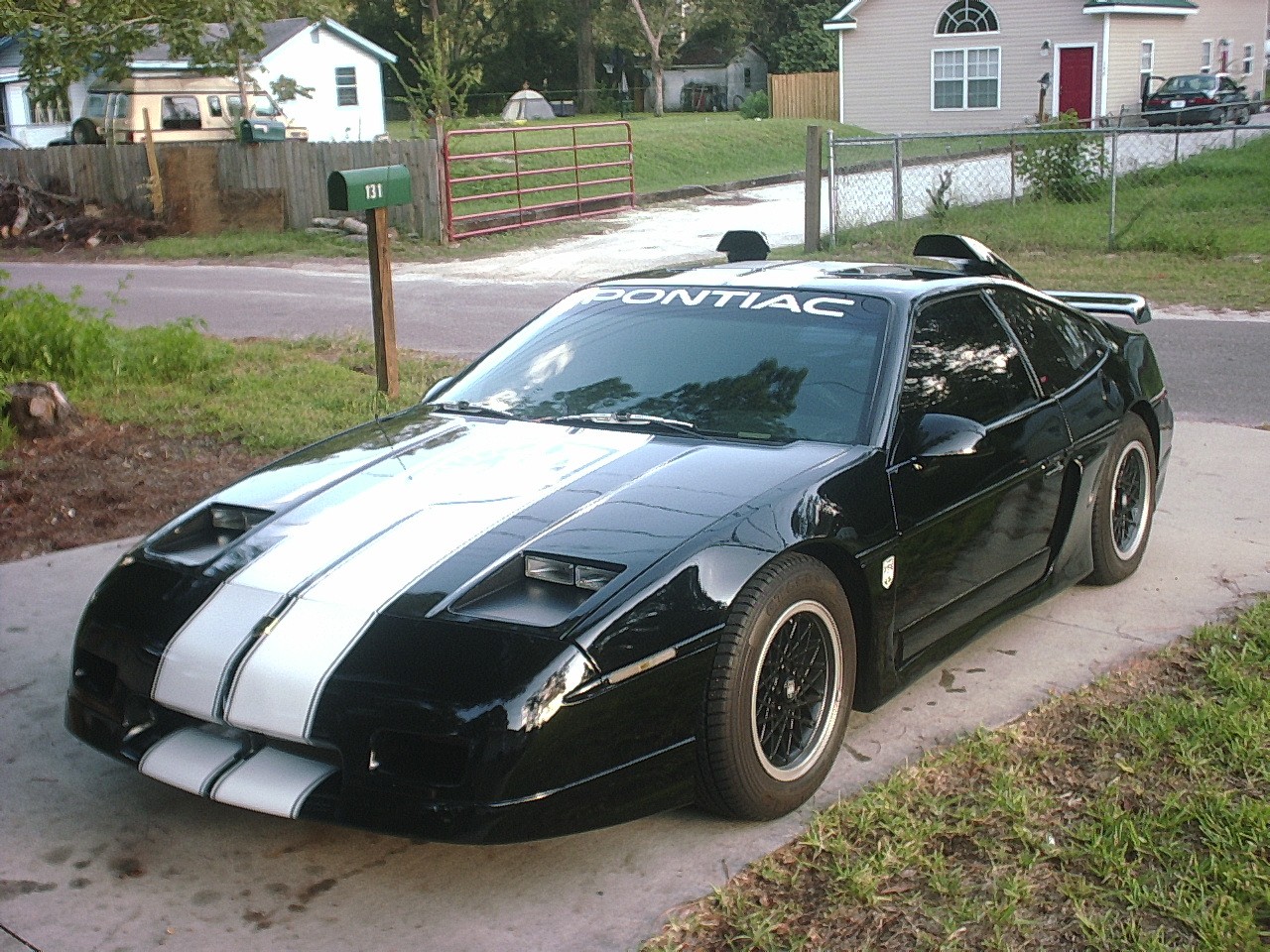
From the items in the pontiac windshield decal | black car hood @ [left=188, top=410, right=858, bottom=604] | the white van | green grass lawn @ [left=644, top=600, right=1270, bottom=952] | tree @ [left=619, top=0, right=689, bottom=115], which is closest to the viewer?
green grass lawn @ [left=644, top=600, right=1270, bottom=952]

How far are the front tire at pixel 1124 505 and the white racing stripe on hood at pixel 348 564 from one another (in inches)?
81.4

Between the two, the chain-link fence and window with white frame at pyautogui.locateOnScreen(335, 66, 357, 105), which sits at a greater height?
window with white frame at pyautogui.locateOnScreen(335, 66, 357, 105)

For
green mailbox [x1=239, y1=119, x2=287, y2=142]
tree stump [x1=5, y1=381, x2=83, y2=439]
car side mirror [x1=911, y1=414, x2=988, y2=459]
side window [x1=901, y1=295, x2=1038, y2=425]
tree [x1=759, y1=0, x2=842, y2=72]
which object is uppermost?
tree [x1=759, y1=0, x2=842, y2=72]

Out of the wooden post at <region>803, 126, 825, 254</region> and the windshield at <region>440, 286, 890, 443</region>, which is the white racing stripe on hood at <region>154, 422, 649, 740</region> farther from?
the wooden post at <region>803, 126, 825, 254</region>

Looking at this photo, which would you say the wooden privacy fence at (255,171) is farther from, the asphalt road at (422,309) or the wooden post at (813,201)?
the wooden post at (813,201)

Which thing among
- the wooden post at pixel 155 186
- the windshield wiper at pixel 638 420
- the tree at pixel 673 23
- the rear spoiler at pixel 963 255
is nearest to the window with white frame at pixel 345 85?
the tree at pixel 673 23

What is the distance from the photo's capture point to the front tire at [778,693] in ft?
11.3

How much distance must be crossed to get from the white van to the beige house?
18560 mm

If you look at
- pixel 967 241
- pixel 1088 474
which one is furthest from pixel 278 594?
pixel 967 241

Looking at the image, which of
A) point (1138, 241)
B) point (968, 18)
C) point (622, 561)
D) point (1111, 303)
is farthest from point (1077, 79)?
point (622, 561)

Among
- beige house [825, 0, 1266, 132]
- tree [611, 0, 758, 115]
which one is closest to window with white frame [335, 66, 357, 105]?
beige house [825, 0, 1266, 132]

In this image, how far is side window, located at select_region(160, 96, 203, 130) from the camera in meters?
29.1

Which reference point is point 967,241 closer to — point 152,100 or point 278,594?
point 278,594

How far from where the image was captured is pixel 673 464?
401 cm
